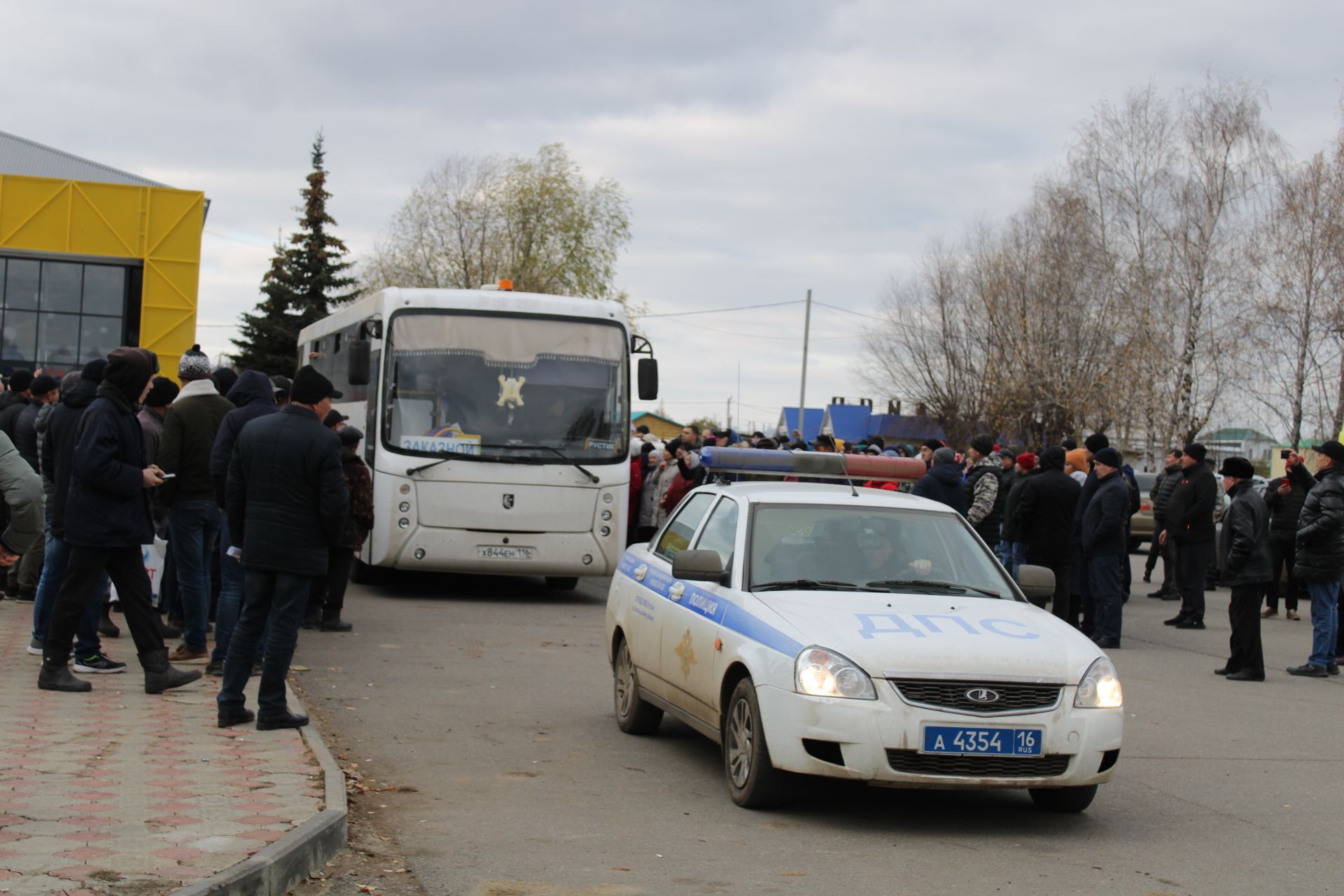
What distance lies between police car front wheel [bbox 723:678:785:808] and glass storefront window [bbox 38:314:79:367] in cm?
2234

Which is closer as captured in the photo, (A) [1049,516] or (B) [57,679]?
(B) [57,679]

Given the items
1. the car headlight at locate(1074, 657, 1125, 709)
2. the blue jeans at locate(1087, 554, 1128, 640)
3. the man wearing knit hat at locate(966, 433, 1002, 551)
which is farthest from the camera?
the man wearing knit hat at locate(966, 433, 1002, 551)

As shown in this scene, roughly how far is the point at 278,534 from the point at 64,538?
1.63m

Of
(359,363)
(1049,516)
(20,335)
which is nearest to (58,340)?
(20,335)

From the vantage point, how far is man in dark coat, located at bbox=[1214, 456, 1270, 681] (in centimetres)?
1214

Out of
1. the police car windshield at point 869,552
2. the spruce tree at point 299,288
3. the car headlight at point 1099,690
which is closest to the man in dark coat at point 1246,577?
the police car windshield at point 869,552

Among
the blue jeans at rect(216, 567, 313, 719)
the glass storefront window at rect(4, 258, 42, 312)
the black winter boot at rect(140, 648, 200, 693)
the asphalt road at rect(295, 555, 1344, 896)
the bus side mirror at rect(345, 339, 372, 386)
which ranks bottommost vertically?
→ the asphalt road at rect(295, 555, 1344, 896)

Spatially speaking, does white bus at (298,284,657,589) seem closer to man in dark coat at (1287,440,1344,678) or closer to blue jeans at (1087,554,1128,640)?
blue jeans at (1087,554,1128,640)

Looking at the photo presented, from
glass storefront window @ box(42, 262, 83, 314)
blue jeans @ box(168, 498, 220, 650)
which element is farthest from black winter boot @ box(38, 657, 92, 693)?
glass storefront window @ box(42, 262, 83, 314)

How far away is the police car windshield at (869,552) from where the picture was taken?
24.5 feet

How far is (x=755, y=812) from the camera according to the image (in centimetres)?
680

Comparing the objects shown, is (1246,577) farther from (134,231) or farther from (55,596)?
(134,231)

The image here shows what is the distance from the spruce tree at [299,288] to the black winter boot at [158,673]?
6262cm

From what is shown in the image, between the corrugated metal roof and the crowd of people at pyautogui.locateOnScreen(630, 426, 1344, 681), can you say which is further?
the corrugated metal roof
